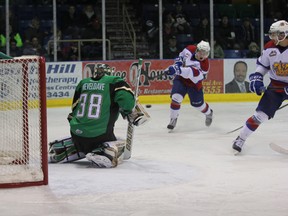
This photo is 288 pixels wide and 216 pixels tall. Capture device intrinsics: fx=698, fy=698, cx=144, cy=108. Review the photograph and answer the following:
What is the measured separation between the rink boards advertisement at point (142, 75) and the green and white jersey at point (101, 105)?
18.2 ft

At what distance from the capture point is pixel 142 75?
36.3ft

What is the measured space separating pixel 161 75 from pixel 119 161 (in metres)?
6.05

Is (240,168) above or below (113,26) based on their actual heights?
below

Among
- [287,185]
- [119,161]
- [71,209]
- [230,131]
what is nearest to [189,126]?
[230,131]

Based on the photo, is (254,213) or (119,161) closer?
(254,213)

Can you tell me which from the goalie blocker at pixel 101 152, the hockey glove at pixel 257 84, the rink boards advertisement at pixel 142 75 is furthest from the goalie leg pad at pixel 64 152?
the rink boards advertisement at pixel 142 75

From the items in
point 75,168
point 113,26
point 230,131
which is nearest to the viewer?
point 75,168

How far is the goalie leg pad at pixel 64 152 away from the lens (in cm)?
521

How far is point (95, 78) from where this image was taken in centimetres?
509

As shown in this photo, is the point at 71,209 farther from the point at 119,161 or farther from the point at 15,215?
the point at 119,161

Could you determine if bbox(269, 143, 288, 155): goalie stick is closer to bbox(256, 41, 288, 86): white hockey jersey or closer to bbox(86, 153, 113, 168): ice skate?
bbox(256, 41, 288, 86): white hockey jersey

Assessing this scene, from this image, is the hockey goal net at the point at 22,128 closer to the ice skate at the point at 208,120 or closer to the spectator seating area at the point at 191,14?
the ice skate at the point at 208,120

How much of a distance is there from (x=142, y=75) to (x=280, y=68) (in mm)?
5508

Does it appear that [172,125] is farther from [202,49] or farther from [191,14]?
[191,14]
